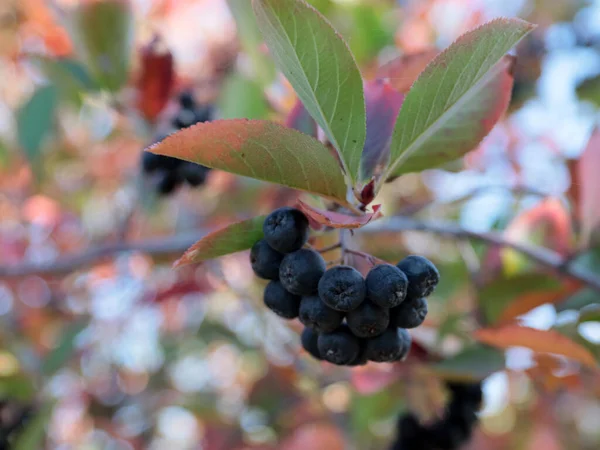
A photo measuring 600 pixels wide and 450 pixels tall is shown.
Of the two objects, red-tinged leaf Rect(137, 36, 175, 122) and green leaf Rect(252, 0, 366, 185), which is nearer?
green leaf Rect(252, 0, 366, 185)

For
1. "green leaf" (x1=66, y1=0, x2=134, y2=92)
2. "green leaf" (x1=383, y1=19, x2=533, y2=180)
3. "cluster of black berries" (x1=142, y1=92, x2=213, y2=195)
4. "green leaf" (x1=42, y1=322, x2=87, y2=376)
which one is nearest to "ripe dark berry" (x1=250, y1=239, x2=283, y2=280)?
"green leaf" (x1=383, y1=19, x2=533, y2=180)

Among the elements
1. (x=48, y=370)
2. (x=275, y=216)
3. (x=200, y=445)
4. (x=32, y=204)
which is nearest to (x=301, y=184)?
(x=275, y=216)

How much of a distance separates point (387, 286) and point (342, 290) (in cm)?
6

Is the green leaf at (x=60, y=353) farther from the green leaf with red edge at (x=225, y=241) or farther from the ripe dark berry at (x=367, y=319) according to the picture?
the ripe dark berry at (x=367, y=319)

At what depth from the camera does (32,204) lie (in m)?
2.78

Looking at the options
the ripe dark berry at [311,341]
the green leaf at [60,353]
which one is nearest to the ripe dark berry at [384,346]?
the ripe dark berry at [311,341]

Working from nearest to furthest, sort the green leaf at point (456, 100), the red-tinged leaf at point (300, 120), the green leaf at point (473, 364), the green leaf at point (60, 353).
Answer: the green leaf at point (456, 100) < the red-tinged leaf at point (300, 120) < the green leaf at point (473, 364) < the green leaf at point (60, 353)

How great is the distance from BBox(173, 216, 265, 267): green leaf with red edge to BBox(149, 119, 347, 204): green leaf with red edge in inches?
3.5

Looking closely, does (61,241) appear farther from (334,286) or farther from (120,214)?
(334,286)

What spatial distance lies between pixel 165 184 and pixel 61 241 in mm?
1563

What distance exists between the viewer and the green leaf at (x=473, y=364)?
4.08 feet

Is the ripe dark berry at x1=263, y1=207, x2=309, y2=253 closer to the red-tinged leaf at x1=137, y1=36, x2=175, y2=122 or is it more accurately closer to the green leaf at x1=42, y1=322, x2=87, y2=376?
the red-tinged leaf at x1=137, y1=36, x2=175, y2=122

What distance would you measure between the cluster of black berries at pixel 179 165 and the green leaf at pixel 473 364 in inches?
32.4

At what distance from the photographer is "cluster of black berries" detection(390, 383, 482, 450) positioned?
1477 mm
